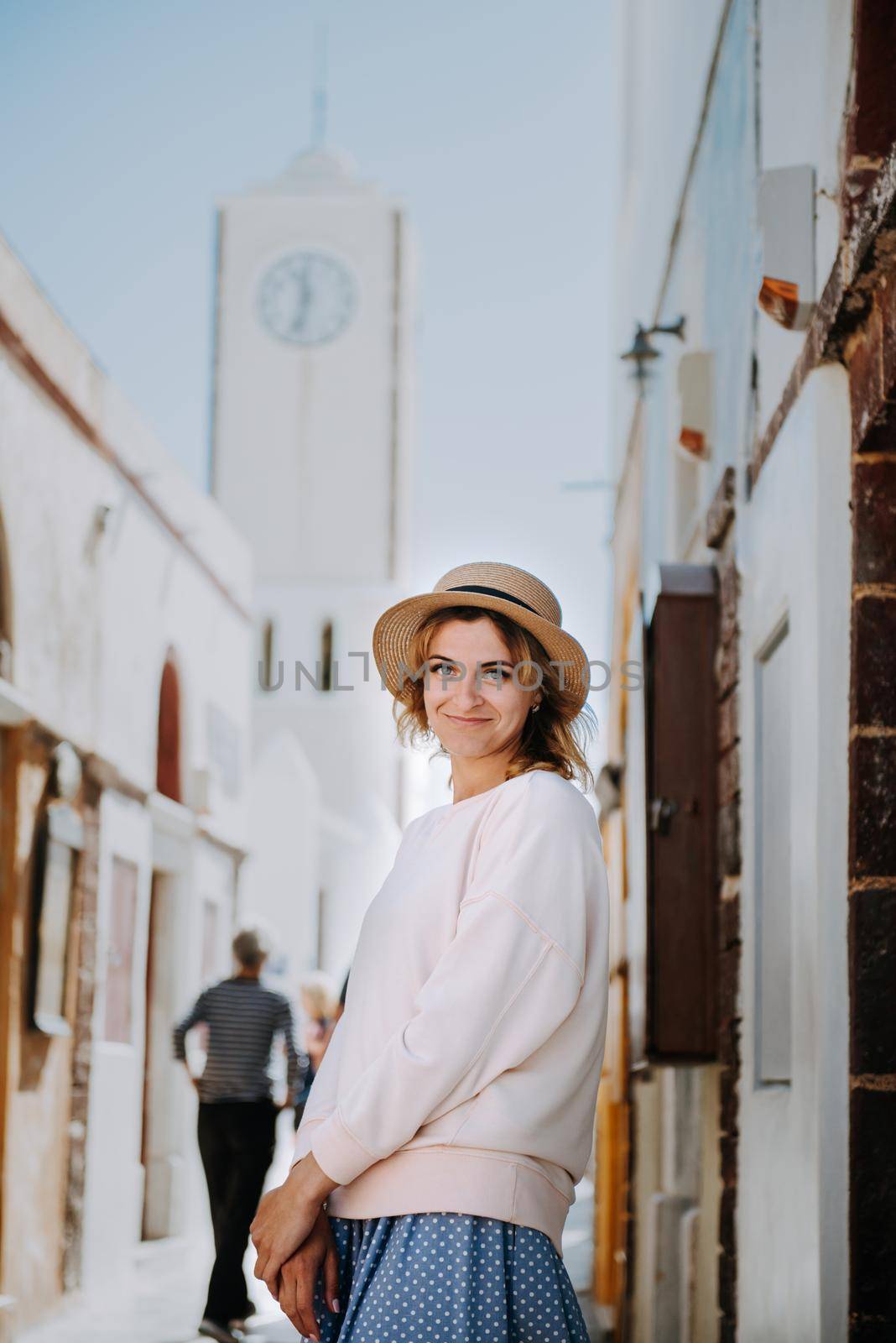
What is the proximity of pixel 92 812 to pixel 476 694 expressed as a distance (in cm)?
726

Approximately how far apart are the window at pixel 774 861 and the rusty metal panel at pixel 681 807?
0.71m

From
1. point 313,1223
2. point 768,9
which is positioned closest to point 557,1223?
point 313,1223

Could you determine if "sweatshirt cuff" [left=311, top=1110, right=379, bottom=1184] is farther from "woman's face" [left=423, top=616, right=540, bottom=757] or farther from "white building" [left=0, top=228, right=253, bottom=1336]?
"white building" [left=0, top=228, right=253, bottom=1336]

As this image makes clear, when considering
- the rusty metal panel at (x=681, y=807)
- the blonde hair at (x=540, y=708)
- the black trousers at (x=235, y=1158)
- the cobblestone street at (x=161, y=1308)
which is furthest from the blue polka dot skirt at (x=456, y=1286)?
the cobblestone street at (x=161, y=1308)

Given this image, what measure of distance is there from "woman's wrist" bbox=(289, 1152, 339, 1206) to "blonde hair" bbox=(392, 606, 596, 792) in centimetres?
64

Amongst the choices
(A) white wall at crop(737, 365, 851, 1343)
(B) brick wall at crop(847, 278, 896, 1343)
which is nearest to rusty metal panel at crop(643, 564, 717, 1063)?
(A) white wall at crop(737, 365, 851, 1343)

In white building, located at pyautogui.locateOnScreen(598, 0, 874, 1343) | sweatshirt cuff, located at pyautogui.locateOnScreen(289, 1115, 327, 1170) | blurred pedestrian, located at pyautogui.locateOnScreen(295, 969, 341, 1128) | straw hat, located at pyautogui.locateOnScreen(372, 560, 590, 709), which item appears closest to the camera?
sweatshirt cuff, located at pyautogui.locateOnScreen(289, 1115, 327, 1170)

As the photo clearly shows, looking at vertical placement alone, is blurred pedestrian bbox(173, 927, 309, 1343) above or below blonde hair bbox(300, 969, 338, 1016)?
below

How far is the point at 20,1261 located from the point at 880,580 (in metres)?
6.03

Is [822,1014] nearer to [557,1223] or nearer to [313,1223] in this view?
[557,1223]

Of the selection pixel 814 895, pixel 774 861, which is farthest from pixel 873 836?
pixel 774 861

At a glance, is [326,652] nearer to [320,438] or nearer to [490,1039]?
[320,438]

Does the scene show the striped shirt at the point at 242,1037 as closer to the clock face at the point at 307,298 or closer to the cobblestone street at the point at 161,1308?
the cobblestone street at the point at 161,1308

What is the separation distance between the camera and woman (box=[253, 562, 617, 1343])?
2328 mm
